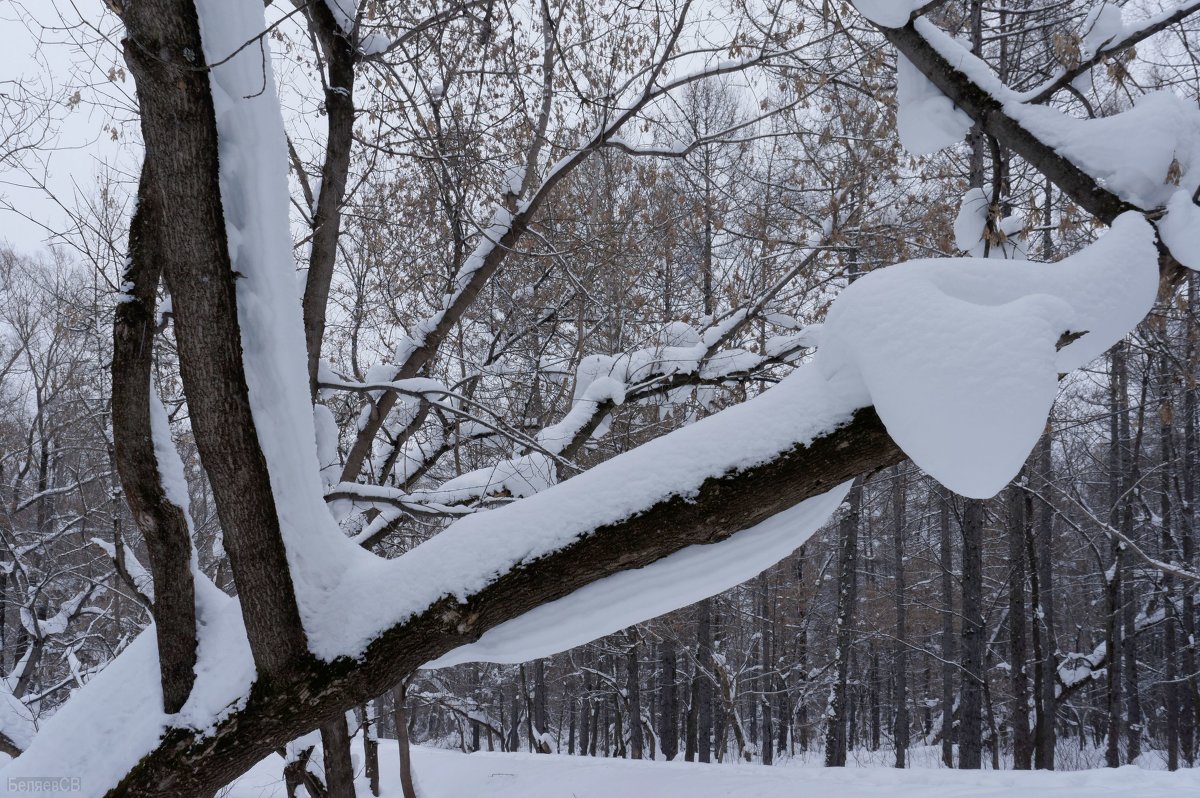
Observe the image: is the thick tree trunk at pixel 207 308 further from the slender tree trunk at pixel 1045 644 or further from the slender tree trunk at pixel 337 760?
the slender tree trunk at pixel 1045 644

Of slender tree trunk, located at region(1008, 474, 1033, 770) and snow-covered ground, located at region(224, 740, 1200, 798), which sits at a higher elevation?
slender tree trunk, located at region(1008, 474, 1033, 770)

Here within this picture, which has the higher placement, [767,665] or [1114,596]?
[1114,596]

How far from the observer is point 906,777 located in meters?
7.59

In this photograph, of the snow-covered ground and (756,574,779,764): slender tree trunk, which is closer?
the snow-covered ground

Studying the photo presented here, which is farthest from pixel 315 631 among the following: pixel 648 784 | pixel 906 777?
pixel 648 784

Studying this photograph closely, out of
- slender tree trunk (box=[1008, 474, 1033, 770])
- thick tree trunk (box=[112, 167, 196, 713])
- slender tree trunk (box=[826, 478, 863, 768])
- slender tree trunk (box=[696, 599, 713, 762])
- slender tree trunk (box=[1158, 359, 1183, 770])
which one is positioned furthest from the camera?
slender tree trunk (box=[696, 599, 713, 762])

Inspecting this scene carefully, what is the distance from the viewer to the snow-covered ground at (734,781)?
20.2 feet

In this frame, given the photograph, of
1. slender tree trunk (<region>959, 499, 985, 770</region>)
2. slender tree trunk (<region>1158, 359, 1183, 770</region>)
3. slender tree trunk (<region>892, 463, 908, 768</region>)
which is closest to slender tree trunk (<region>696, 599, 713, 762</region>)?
slender tree trunk (<region>892, 463, 908, 768</region>)

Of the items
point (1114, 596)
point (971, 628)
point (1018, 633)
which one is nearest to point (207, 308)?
point (971, 628)

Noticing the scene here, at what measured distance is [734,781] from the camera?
8.46 m

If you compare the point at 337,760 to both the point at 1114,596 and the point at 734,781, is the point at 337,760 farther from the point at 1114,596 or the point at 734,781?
the point at 1114,596

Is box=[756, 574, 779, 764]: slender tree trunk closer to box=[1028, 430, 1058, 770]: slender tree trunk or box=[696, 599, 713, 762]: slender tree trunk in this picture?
box=[696, 599, 713, 762]: slender tree trunk

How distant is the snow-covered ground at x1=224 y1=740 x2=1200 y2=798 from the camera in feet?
20.2

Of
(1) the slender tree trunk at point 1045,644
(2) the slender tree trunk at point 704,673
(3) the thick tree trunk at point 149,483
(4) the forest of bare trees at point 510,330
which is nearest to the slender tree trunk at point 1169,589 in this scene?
(4) the forest of bare trees at point 510,330
